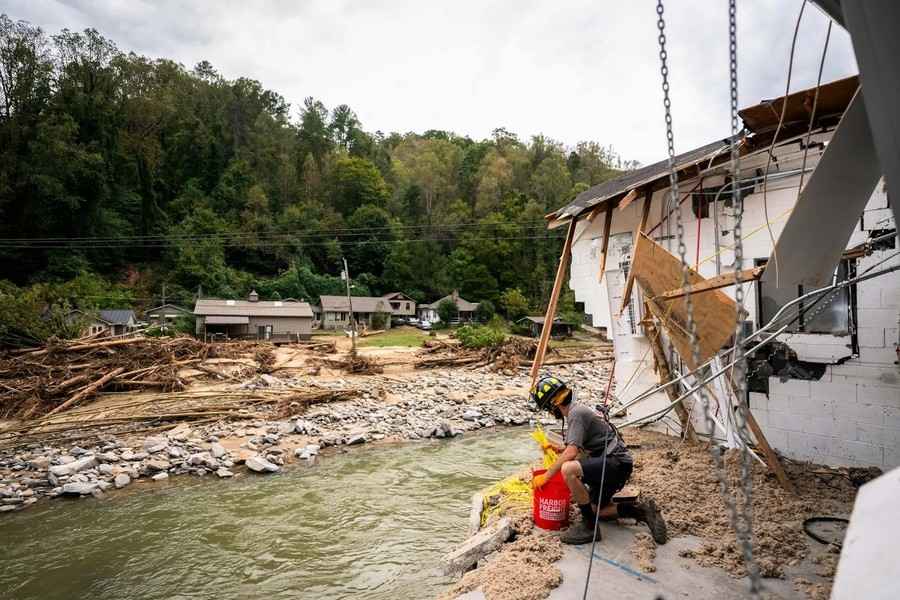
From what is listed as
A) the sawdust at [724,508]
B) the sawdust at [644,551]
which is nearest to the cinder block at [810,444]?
the sawdust at [724,508]

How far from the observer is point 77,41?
169ft

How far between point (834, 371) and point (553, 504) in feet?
12.9

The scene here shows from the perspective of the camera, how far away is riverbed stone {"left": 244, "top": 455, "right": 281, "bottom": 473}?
10594mm

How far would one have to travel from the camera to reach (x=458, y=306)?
45.9 metres

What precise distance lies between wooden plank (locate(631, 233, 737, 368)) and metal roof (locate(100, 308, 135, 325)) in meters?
35.6

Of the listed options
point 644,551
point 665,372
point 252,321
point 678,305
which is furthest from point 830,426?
point 252,321

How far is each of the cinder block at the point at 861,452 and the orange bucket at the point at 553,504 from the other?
12.0ft

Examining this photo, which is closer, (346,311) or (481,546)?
(481,546)

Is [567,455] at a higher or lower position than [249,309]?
Result: lower

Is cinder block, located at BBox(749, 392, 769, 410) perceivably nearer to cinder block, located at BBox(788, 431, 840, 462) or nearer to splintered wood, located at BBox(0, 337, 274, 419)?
cinder block, located at BBox(788, 431, 840, 462)

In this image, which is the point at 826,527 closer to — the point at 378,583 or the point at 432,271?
the point at 378,583

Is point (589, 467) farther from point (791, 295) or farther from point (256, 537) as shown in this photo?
point (256, 537)

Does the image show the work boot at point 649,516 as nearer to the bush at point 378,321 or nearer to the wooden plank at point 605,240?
the wooden plank at point 605,240

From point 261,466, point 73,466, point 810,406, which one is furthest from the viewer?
point 261,466
